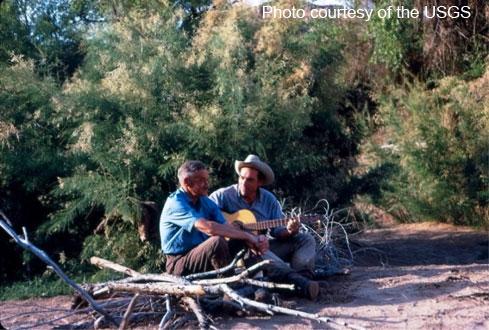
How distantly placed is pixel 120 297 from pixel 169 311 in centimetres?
76

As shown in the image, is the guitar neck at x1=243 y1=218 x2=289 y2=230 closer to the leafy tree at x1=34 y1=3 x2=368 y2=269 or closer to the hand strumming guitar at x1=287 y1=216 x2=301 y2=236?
the hand strumming guitar at x1=287 y1=216 x2=301 y2=236

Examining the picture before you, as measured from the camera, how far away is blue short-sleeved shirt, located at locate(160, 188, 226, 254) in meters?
5.49

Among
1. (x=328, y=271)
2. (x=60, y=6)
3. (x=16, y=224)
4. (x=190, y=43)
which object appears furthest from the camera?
(x=60, y=6)

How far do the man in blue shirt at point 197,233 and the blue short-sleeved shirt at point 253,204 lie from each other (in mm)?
534

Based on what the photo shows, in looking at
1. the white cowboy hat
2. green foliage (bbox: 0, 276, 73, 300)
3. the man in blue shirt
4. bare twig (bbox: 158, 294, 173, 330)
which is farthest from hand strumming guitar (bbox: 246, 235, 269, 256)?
green foliage (bbox: 0, 276, 73, 300)

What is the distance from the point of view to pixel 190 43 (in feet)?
29.5

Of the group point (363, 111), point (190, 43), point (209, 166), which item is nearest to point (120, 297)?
point (209, 166)

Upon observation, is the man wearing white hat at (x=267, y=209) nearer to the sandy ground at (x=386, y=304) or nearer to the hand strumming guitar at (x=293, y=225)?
the hand strumming guitar at (x=293, y=225)

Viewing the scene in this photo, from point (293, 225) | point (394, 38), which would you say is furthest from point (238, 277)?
point (394, 38)

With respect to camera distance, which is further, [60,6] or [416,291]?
[60,6]

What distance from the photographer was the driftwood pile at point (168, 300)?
4.88m

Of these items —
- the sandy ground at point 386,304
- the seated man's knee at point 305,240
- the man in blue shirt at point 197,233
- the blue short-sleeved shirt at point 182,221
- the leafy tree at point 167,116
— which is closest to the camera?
the sandy ground at point 386,304

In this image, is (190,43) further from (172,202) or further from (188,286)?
(188,286)

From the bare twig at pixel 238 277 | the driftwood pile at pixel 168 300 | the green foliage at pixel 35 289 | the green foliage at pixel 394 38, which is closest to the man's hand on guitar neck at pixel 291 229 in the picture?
the driftwood pile at pixel 168 300
